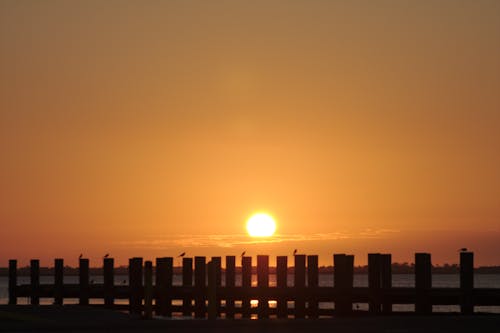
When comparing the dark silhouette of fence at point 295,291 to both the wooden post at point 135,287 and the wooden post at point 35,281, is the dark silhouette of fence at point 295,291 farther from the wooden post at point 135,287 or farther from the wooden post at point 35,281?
the wooden post at point 35,281

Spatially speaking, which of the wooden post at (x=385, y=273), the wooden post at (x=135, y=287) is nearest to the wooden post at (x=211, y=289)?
the wooden post at (x=385, y=273)

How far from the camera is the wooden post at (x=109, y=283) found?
42.6 metres

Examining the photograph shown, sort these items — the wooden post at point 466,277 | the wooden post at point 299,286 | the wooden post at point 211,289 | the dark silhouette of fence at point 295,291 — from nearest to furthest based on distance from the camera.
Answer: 1. the wooden post at point 211,289
2. the wooden post at point 466,277
3. the dark silhouette of fence at point 295,291
4. the wooden post at point 299,286

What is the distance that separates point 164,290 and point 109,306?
450 cm

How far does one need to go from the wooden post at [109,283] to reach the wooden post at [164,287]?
2.06 metres

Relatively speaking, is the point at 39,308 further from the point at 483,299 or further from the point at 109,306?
the point at 109,306

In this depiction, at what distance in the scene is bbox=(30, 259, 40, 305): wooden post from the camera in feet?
152

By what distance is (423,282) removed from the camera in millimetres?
34750

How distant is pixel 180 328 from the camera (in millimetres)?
19844

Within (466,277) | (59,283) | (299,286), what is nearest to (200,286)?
(299,286)

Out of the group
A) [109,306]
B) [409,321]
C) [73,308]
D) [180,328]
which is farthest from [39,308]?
[109,306]

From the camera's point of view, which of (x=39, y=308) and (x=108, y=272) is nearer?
(x=39, y=308)

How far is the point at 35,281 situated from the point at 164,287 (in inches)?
408

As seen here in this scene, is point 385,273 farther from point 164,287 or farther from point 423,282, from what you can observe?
point 164,287
